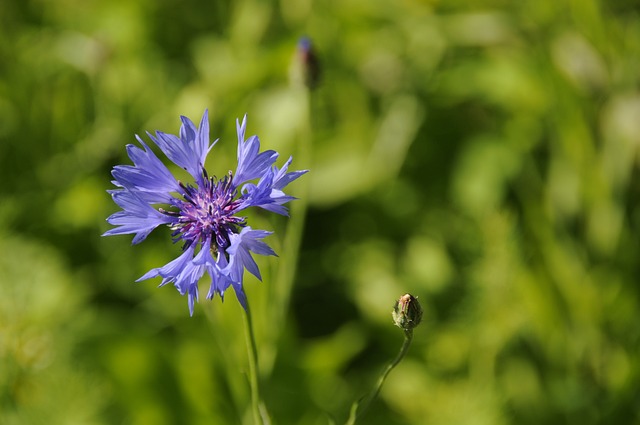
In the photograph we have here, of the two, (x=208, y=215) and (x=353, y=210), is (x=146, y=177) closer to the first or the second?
(x=208, y=215)

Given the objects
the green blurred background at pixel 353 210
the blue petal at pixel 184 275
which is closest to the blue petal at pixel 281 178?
Answer: the blue petal at pixel 184 275

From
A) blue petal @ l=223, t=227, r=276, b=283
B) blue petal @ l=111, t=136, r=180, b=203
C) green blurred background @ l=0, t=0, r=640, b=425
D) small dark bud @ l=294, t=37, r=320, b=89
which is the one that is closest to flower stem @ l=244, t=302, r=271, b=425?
blue petal @ l=223, t=227, r=276, b=283

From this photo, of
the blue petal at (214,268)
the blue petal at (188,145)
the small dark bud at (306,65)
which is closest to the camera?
the blue petal at (214,268)

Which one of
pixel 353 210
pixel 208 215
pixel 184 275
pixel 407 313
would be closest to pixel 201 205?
pixel 208 215

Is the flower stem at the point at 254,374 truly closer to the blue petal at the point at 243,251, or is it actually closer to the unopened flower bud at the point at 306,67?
the blue petal at the point at 243,251

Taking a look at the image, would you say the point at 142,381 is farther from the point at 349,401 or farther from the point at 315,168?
the point at 315,168

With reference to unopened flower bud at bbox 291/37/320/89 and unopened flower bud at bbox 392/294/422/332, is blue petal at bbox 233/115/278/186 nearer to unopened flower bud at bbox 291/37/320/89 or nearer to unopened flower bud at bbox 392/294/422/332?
unopened flower bud at bbox 392/294/422/332
